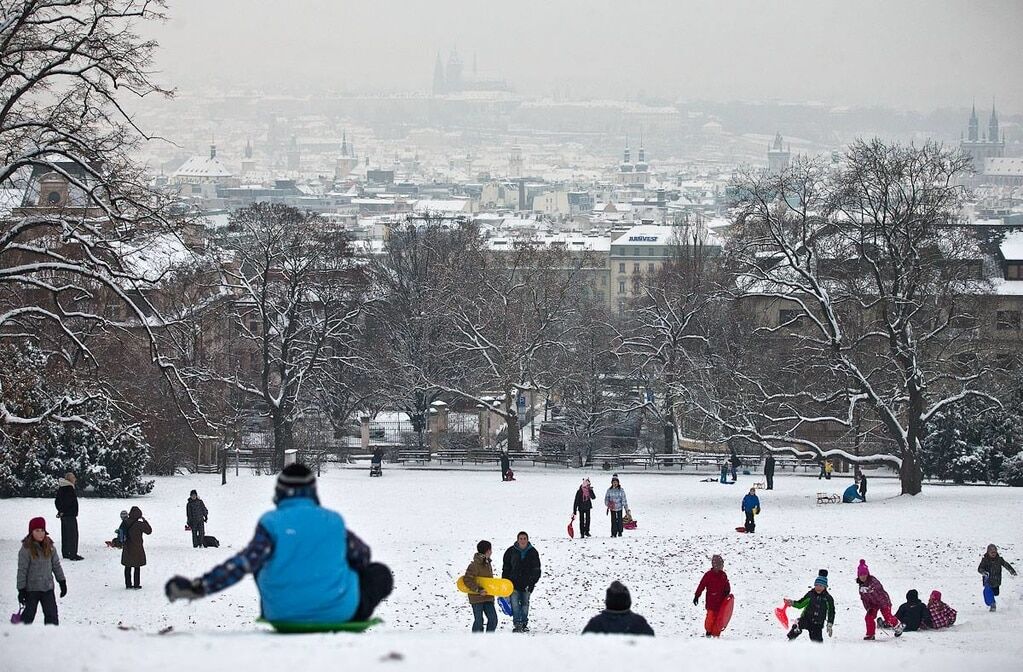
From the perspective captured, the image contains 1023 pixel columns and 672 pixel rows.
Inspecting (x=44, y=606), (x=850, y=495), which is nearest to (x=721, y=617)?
(x=44, y=606)

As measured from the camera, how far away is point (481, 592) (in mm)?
15039

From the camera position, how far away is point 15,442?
1945 cm

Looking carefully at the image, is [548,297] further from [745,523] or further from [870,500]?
[745,523]

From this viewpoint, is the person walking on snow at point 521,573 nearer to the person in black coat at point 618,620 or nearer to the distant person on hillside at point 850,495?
the person in black coat at point 618,620

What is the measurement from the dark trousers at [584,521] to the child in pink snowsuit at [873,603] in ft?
23.6

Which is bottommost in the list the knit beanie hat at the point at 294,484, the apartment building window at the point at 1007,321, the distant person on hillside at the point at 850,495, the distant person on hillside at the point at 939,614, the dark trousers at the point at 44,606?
the distant person on hillside at the point at 939,614

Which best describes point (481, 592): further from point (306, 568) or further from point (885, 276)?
point (885, 276)

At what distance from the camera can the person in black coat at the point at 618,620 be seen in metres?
9.23

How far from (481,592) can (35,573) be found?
453 centimetres

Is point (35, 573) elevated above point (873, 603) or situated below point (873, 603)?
above

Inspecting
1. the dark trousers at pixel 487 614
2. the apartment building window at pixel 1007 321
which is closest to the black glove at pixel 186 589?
the dark trousers at pixel 487 614

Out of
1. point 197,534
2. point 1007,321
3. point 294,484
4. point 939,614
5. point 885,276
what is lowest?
point 939,614

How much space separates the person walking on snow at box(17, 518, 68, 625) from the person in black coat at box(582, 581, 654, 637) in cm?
654

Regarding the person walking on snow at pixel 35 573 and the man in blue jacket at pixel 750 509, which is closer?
the person walking on snow at pixel 35 573
